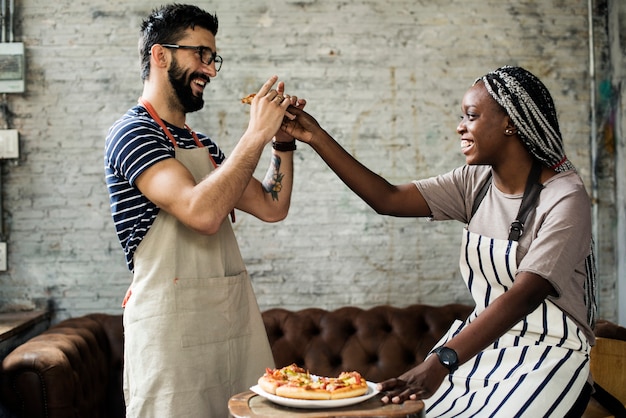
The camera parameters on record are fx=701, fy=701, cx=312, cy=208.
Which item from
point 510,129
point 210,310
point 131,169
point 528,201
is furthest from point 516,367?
point 131,169

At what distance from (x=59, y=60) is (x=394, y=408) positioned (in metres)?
3.25

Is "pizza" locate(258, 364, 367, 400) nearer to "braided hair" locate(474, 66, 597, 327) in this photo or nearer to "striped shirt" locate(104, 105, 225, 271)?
"striped shirt" locate(104, 105, 225, 271)

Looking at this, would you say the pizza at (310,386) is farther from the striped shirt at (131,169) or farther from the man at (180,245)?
the striped shirt at (131,169)

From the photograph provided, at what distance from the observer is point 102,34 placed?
13.8 ft

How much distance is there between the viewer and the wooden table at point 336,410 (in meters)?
1.74

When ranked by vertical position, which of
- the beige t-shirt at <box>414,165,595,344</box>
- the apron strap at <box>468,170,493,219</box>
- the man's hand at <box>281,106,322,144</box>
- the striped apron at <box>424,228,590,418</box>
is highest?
the man's hand at <box>281,106,322,144</box>

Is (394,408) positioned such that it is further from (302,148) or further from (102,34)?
(102,34)

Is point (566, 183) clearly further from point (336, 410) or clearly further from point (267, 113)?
point (336, 410)

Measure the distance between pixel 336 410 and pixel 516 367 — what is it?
0.75 meters

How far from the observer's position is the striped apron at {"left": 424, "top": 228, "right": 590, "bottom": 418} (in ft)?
7.06

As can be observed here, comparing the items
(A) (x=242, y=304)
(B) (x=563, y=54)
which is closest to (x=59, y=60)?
(A) (x=242, y=304)

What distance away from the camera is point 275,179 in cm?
280

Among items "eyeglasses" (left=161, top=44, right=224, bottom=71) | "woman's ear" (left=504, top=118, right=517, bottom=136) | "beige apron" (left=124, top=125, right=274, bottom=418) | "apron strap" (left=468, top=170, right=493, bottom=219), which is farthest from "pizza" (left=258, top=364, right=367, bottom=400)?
"eyeglasses" (left=161, top=44, right=224, bottom=71)

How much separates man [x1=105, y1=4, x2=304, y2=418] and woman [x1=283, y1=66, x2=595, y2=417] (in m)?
0.48
